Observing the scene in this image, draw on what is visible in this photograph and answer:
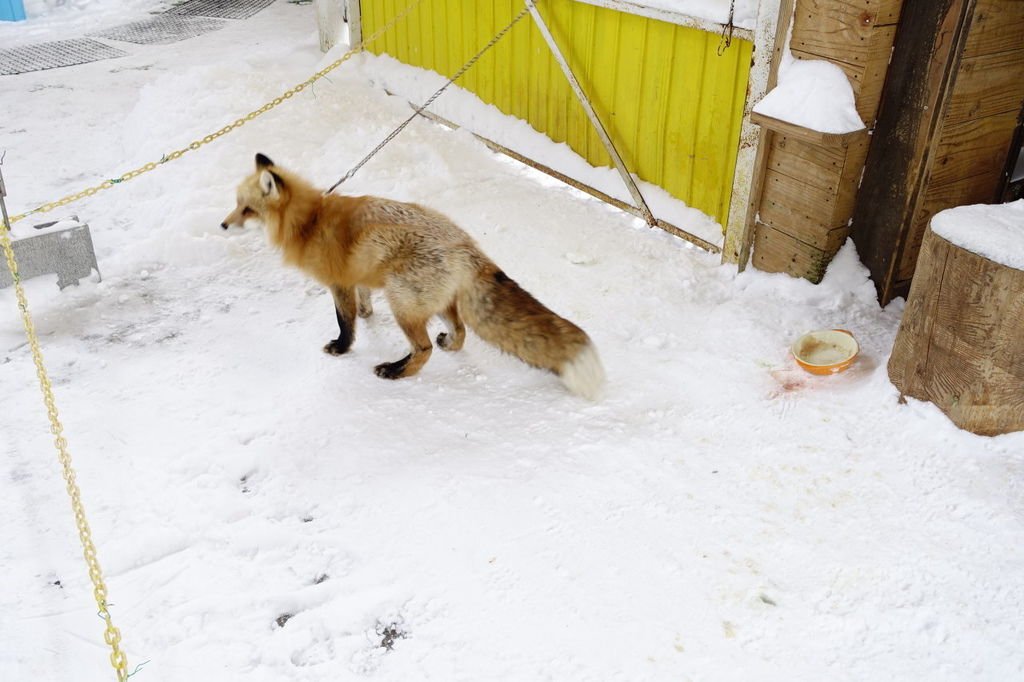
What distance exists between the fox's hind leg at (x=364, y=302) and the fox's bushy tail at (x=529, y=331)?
0.96m

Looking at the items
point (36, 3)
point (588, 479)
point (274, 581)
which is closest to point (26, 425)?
point (274, 581)

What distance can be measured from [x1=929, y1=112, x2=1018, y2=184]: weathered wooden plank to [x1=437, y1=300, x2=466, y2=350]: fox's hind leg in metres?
2.66

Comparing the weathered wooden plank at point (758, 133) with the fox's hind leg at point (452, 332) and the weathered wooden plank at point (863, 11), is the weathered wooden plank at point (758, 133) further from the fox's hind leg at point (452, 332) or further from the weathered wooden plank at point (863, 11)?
the fox's hind leg at point (452, 332)

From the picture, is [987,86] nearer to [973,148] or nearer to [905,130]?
[973,148]

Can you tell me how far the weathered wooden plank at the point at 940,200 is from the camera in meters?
4.18

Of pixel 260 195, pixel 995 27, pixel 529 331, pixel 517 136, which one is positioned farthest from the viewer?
pixel 517 136

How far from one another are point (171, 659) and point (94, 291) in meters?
3.23

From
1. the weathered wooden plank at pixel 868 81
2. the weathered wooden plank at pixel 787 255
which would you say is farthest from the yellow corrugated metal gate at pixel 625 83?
the weathered wooden plank at pixel 868 81

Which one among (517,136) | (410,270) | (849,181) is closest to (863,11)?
(849,181)

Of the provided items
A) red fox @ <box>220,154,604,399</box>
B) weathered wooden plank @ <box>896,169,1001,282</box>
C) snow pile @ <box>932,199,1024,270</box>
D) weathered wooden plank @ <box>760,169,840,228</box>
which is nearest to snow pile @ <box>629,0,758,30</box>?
weathered wooden plank @ <box>760,169,840,228</box>

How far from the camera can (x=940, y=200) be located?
4211 millimetres

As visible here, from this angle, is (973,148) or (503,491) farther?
(973,148)

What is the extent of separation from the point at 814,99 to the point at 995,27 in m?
0.89

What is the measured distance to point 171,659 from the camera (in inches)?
102
